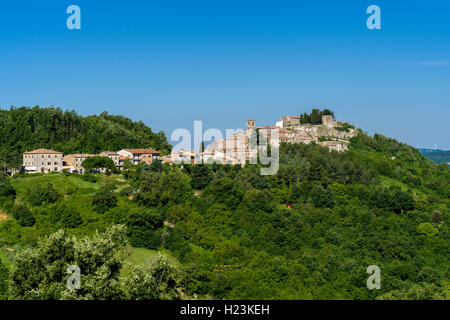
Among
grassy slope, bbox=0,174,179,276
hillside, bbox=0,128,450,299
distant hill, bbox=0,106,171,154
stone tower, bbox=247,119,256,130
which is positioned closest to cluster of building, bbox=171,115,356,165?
stone tower, bbox=247,119,256,130

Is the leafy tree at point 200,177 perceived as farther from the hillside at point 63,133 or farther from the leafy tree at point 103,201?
the hillside at point 63,133

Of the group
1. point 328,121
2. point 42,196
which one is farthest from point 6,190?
point 328,121

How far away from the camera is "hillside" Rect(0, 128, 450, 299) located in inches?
1217

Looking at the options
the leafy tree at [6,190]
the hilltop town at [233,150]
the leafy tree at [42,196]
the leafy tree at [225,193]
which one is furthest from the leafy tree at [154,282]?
the hilltop town at [233,150]

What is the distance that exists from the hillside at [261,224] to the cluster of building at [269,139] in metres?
6.97

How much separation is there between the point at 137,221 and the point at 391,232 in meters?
25.5

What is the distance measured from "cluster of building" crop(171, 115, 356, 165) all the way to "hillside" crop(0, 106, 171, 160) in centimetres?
813

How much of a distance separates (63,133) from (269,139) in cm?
3462

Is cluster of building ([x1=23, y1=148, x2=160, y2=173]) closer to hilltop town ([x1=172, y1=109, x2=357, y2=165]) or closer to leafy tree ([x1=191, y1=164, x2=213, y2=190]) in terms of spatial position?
hilltop town ([x1=172, y1=109, x2=357, y2=165])

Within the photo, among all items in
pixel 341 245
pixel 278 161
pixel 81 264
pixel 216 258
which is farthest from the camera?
pixel 278 161

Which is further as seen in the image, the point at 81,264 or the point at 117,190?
the point at 117,190

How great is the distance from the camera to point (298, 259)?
119 ft
